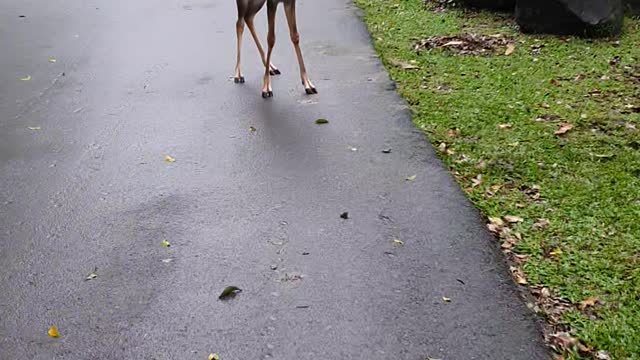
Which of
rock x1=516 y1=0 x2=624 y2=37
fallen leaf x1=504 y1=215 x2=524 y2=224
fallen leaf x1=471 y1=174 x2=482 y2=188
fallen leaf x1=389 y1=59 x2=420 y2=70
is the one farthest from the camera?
rock x1=516 y1=0 x2=624 y2=37

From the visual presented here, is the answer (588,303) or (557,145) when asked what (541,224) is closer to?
(588,303)

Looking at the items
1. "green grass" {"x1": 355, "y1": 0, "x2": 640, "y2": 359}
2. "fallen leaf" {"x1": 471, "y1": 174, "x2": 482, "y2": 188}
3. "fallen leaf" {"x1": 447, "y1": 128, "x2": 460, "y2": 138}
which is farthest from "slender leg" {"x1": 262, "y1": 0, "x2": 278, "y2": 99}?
"fallen leaf" {"x1": 471, "y1": 174, "x2": 482, "y2": 188}

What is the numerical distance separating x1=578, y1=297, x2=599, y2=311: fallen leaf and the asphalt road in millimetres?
288

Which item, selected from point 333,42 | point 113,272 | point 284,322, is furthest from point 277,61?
point 284,322

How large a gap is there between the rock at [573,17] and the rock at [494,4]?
97 cm

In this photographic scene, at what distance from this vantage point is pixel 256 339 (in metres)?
3.60

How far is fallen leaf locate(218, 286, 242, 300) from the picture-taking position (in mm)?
3975

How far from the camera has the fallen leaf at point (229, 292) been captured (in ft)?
13.0

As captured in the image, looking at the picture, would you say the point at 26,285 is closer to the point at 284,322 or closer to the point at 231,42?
the point at 284,322

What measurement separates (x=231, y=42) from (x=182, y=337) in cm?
678

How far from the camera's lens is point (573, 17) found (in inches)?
349

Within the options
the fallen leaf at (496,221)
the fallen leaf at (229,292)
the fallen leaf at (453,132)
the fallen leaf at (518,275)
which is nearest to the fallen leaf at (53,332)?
the fallen leaf at (229,292)

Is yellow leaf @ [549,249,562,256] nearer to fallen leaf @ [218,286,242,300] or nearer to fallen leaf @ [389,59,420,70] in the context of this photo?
fallen leaf @ [218,286,242,300]

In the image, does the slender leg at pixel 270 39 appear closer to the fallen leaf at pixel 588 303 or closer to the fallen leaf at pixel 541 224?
the fallen leaf at pixel 541 224
